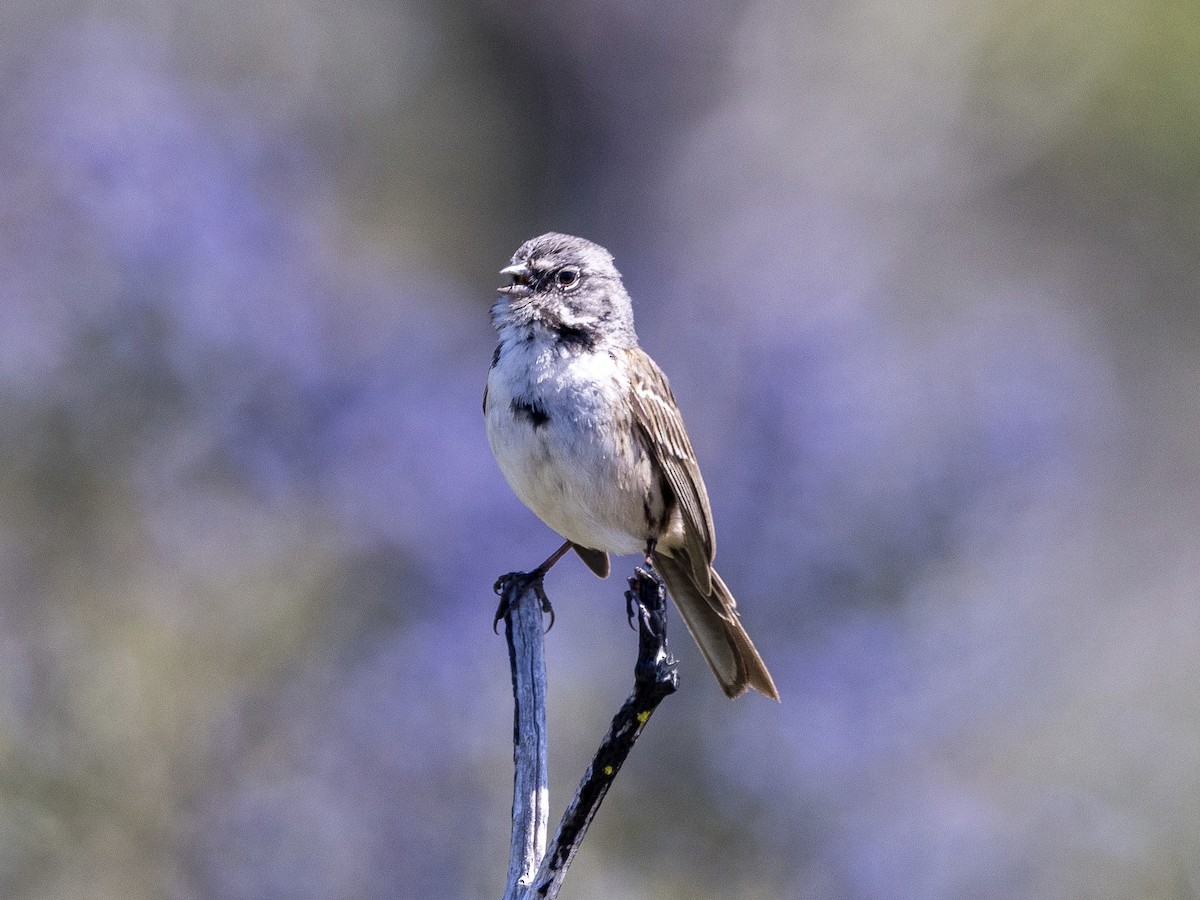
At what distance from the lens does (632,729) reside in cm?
320

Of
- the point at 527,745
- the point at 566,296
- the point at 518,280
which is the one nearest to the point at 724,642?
the point at 566,296

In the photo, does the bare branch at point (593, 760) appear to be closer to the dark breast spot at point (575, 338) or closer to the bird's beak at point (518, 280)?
the dark breast spot at point (575, 338)

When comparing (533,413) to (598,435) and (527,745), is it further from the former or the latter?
(527,745)

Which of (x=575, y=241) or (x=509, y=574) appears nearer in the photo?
(x=509, y=574)

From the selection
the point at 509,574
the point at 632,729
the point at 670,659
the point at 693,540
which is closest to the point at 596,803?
the point at 632,729

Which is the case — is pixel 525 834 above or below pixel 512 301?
below

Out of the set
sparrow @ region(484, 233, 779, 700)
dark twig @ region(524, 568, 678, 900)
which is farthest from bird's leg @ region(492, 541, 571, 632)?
dark twig @ region(524, 568, 678, 900)

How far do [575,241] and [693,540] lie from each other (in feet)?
4.15

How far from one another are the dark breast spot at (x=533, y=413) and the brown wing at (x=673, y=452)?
440 millimetres

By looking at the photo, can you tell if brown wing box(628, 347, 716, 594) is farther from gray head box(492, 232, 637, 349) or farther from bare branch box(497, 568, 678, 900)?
bare branch box(497, 568, 678, 900)

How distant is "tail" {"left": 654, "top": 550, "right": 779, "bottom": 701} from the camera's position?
4.90 meters

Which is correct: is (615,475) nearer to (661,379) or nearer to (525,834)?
(661,379)

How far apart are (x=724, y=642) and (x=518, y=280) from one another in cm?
161

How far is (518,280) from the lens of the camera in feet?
15.9
